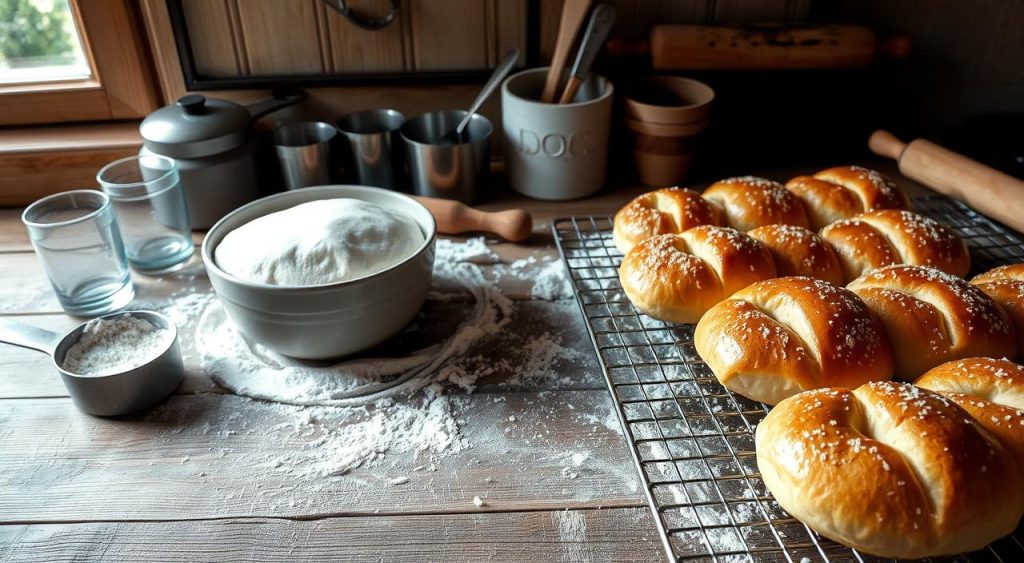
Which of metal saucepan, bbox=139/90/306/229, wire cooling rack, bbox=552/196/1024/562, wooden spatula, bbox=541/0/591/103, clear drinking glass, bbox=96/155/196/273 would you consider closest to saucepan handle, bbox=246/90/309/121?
metal saucepan, bbox=139/90/306/229

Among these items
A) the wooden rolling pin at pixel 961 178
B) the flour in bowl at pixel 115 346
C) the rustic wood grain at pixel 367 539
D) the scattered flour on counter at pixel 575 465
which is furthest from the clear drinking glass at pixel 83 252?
the wooden rolling pin at pixel 961 178

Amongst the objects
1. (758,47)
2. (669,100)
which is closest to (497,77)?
(669,100)

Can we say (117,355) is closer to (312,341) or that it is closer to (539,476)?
(312,341)

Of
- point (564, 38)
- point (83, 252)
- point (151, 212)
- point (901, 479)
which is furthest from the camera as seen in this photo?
point (564, 38)

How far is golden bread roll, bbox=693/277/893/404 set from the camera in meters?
0.76

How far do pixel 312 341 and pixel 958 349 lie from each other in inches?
30.0

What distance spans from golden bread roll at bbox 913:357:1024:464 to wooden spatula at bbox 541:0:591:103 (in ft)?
2.60

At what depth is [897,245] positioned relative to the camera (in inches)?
39.4

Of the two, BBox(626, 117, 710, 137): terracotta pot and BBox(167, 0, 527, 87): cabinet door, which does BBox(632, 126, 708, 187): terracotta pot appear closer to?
BBox(626, 117, 710, 137): terracotta pot

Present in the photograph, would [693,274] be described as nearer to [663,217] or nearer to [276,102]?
[663,217]

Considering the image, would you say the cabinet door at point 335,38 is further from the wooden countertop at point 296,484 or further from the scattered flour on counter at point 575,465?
the scattered flour on counter at point 575,465

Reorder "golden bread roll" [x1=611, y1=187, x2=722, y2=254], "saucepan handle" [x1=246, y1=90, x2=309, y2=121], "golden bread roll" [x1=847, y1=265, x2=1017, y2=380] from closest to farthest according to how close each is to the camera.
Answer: "golden bread roll" [x1=847, y1=265, x2=1017, y2=380]
"golden bread roll" [x1=611, y1=187, x2=722, y2=254]
"saucepan handle" [x1=246, y1=90, x2=309, y2=121]

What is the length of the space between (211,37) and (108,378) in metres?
0.75

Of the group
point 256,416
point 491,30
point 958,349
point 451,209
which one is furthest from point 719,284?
point 491,30
